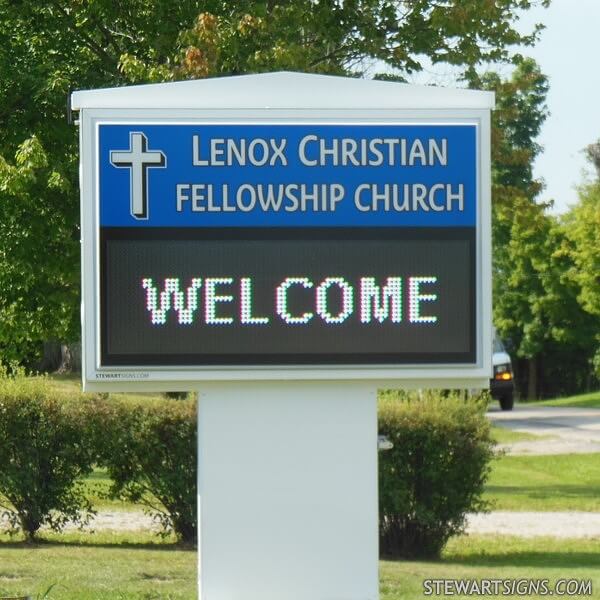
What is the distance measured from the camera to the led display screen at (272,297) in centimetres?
748

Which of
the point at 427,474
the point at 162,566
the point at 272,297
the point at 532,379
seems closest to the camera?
the point at 272,297

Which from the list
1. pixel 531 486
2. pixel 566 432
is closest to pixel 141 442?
pixel 531 486

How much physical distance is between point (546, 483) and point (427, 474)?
24.5 feet

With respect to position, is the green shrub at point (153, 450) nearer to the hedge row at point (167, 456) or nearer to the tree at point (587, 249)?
the hedge row at point (167, 456)

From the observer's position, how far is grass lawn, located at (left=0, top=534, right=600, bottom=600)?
32.8 ft

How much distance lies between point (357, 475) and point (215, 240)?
58.1 inches

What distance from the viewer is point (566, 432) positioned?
27594 millimetres

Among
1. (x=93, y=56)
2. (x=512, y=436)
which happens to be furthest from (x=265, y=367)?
(x=512, y=436)

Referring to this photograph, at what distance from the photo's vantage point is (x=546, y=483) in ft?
63.4

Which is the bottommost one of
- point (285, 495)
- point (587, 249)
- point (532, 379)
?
point (532, 379)

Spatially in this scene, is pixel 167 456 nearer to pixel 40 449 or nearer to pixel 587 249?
pixel 40 449

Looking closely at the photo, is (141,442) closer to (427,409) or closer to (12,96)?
(427,409)

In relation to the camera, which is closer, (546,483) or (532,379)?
(546,483)

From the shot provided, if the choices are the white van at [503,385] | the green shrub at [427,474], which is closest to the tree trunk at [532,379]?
the white van at [503,385]
